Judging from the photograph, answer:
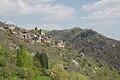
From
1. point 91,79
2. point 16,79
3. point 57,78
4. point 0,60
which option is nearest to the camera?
point 16,79

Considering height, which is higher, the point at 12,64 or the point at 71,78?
the point at 12,64

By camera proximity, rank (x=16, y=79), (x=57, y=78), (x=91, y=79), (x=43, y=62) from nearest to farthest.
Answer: (x=16, y=79) → (x=57, y=78) → (x=43, y=62) → (x=91, y=79)

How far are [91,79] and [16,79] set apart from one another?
214ft

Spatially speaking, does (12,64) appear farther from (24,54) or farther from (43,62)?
(43,62)

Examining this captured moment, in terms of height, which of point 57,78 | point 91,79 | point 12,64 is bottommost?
point 91,79

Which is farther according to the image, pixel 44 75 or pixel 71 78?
pixel 71 78

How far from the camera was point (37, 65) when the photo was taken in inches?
4087

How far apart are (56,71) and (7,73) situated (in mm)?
24443

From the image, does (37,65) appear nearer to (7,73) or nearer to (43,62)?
(43,62)

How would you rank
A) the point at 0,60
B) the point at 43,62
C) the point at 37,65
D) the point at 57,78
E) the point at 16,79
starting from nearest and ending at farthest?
the point at 16,79
the point at 0,60
the point at 57,78
the point at 37,65
the point at 43,62

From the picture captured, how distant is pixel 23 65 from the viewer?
3612 inches

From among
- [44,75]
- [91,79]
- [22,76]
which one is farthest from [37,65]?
[91,79]

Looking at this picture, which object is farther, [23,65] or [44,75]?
[44,75]

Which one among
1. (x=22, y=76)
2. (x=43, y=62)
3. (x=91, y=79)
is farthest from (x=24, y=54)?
(x=91, y=79)
